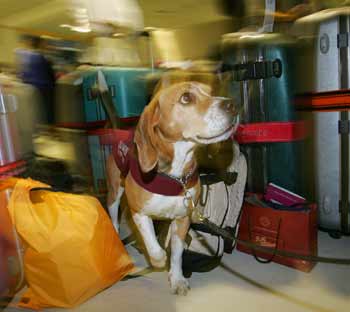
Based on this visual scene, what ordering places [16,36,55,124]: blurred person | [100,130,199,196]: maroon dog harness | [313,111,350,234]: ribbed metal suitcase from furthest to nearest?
[16,36,55,124]: blurred person → [313,111,350,234]: ribbed metal suitcase → [100,130,199,196]: maroon dog harness

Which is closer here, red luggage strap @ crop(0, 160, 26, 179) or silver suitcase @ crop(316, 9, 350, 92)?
red luggage strap @ crop(0, 160, 26, 179)

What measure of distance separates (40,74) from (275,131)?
4.73 feet

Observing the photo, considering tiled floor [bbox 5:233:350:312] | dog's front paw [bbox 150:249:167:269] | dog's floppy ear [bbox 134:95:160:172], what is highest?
dog's floppy ear [bbox 134:95:160:172]

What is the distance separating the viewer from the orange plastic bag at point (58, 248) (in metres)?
1.08

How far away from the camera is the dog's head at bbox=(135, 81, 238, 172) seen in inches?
41.9

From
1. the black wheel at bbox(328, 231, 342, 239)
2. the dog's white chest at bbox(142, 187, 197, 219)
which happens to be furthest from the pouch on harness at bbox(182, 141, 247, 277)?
the black wheel at bbox(328, 231, 342, 239)

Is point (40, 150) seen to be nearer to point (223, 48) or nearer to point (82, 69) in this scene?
point (82, 69)

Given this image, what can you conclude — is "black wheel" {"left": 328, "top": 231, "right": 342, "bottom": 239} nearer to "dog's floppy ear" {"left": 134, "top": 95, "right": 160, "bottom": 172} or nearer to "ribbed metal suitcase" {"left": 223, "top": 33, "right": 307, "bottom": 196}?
"ribbed metal suitcase" {"left": 223, "top": 33, "right": 307, "bottom": 196}

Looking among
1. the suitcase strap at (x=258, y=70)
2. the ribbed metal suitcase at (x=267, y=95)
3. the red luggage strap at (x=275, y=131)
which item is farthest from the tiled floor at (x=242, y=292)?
the suitcase strap at (x=258, y=70)

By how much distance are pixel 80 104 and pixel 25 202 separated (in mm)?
1148

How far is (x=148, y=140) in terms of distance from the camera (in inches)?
44.0

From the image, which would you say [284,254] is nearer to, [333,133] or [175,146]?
[175,146]

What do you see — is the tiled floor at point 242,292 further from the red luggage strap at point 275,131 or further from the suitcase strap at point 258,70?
the suitcase strap at point 258,70

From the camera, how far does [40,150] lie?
1.71m
